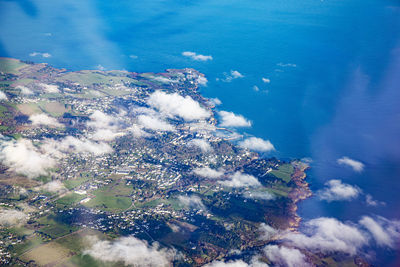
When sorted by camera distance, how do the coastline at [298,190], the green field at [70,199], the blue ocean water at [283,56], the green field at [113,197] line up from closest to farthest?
the coastline at [298,190] → the green field at [70,199] → the green field at [113,197] → the blue ocean water at [283,56]

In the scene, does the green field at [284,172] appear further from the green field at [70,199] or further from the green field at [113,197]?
the green field at [70,199]

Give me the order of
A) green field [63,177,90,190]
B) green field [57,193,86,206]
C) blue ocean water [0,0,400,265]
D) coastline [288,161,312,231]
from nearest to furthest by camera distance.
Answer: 1. coastline [288,161,312,231]
2. green field [57,193,86,206]
3. green field [63,177,90,190]
4. blue ocean water [0,0,400,265]

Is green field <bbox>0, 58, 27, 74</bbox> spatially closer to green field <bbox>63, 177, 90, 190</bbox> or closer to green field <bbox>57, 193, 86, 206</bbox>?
green field <bbox>63, 177, 90, 190</bbox>

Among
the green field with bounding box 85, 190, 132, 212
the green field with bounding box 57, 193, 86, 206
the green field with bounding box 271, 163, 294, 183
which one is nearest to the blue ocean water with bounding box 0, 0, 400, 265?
the green field with bounding box 271, 163, 294, 183

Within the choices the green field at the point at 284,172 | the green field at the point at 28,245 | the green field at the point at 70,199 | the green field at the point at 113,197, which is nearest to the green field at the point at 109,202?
the green field at the point at 113,197

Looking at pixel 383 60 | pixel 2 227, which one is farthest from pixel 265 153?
pixel 383 60

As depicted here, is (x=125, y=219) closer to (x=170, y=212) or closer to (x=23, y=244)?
(x=170, y=212)
